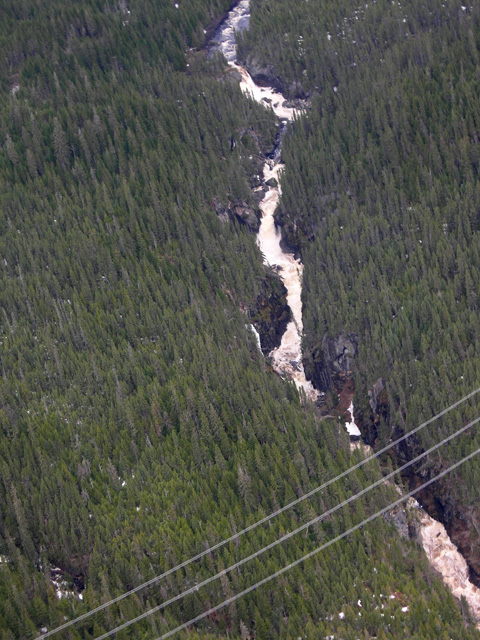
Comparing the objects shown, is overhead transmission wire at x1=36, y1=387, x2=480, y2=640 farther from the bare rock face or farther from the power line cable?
the bare rock face

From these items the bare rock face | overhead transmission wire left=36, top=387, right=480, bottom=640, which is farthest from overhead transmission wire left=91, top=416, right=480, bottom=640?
the bare rock face

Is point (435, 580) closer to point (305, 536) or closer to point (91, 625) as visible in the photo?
point (305, 536)

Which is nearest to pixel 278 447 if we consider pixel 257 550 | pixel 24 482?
pixel 257 550

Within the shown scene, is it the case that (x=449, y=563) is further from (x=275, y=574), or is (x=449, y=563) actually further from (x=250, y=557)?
(x=250, y=557)

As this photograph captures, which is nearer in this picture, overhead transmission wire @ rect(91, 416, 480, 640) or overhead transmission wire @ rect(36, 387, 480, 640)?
overhead transmission wire @ rect(36, 387, 480, 640)

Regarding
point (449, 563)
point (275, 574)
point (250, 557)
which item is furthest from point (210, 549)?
point (449, 563)

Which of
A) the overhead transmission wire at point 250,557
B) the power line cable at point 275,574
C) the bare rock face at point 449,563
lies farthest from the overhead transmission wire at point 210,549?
the bare rock face at point 449,563

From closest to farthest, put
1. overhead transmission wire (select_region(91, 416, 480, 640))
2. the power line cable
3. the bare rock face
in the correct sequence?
overhead transmission wire (select_region(91, 416, 480, 640))
the power line cable
the bare rock face

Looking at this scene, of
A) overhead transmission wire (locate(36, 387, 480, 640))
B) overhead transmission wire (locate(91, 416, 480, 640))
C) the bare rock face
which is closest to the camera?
overhead transmission wire (locate(36, 387, 480, 640))

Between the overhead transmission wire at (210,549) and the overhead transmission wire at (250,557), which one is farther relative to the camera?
the overhead transmission wire at (250,557)

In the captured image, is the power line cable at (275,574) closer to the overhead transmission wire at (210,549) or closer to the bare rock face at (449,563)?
the overhead transmission wire at (210,549)

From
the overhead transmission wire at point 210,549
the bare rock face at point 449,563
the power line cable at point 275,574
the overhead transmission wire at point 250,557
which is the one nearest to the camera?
the overhead transmission wire at point 210,549
